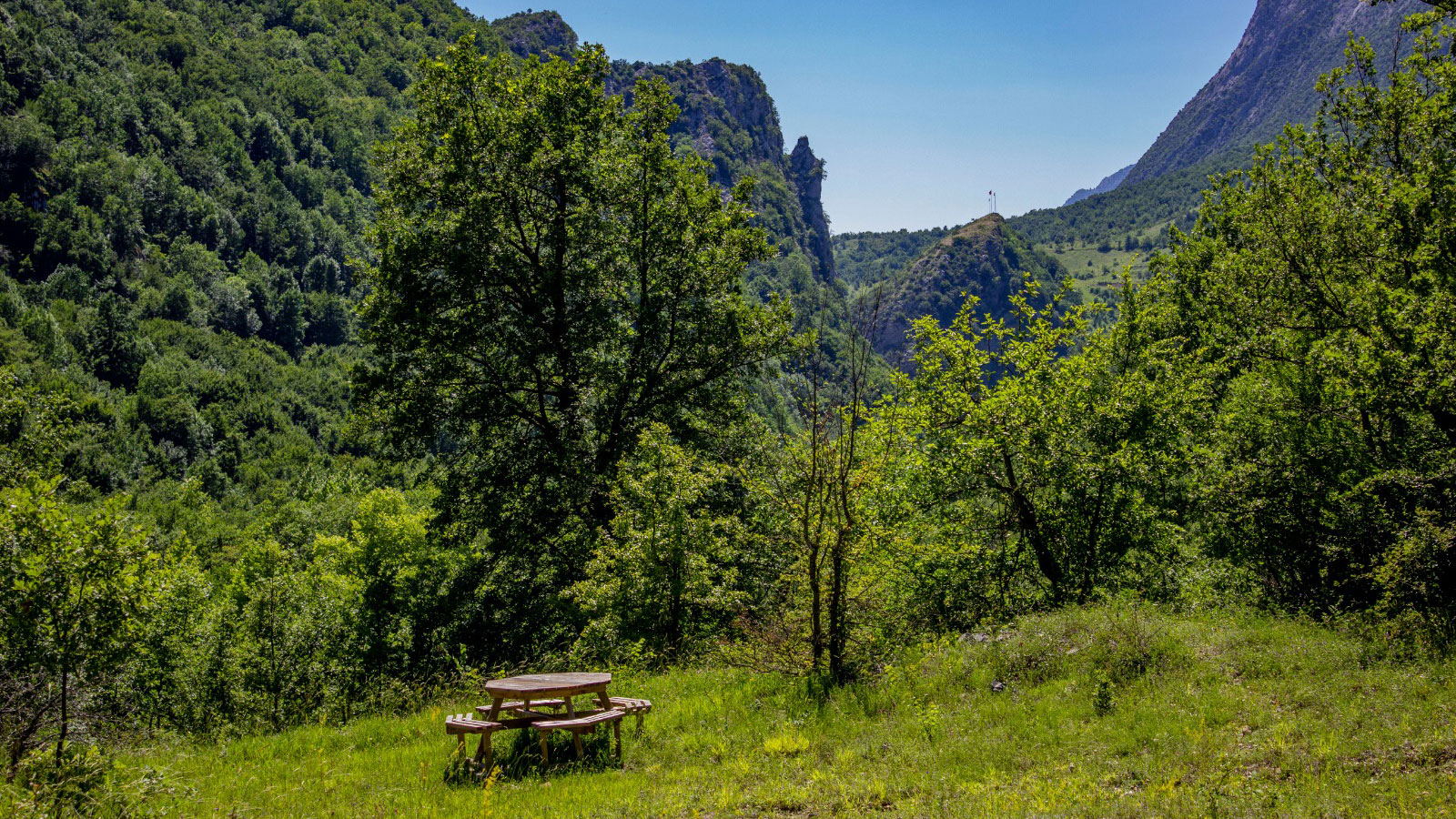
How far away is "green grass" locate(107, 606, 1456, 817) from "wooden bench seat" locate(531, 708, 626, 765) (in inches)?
8.8

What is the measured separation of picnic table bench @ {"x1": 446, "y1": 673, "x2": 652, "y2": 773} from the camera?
7320 mm

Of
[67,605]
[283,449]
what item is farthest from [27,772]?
[283,449]

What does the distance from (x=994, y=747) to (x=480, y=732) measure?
490cm

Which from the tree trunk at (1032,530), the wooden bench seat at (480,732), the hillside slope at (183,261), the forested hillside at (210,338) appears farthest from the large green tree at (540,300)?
the hillside slope at (183,261)

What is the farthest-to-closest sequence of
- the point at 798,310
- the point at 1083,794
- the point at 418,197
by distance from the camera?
1. the point at 798,310
2. the point at 418,197
3. the point at 1083,794

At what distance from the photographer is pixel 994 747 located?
6969 millimetres

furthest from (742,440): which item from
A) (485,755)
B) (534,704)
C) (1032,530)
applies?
(485,755)

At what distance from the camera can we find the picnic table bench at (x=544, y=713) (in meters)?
7.32

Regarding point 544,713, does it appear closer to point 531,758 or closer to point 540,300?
point 531,758

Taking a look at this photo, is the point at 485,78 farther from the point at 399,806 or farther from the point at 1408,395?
the point at 1408,395

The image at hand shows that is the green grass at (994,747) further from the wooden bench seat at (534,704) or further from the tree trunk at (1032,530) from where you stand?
the tree trunk at (1032,530)

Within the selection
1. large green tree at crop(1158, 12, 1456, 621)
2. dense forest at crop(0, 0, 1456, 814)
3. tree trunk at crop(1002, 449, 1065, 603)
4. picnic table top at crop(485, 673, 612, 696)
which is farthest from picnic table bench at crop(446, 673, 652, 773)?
large green tree at crop(1158, 12, 1456, 621)

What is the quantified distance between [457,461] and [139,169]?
558 ft

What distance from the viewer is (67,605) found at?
600cm
